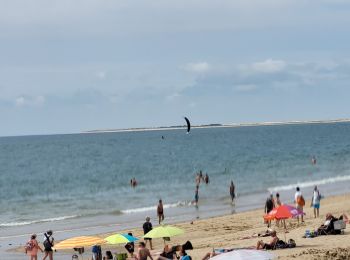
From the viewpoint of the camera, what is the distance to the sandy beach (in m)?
20.6

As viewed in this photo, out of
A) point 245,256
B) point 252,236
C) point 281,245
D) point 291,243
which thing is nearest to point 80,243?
point 281,245

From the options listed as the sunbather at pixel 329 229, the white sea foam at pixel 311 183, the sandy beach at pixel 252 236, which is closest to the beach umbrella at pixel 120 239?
the sandy beach at pixel 252 236

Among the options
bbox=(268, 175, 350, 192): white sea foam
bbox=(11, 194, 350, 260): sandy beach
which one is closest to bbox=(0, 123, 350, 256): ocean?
bbox=(268, 175, 350, 192): white sea foam

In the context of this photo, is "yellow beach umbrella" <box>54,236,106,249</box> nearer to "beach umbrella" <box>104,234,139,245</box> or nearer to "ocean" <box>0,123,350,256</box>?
"beach umbrella" <box>104,234,139,245</box>

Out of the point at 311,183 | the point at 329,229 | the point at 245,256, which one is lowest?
the point at 329,229

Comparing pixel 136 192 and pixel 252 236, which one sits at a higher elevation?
pixel 136 192

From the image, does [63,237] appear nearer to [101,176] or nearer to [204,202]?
[204,202]

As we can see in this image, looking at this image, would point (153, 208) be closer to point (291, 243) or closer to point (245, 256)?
point (291, 243)

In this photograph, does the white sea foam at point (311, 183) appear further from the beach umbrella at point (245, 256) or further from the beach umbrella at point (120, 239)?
the beach umbrella at point (245, 256)

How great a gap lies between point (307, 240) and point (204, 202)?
2168 cm

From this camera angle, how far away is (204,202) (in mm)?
44500

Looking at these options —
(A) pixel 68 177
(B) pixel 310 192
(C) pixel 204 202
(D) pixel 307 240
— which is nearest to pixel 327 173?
(B) pixel 310 192

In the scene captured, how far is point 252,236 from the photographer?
2559 cm

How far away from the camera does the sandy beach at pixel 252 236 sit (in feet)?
67.6
